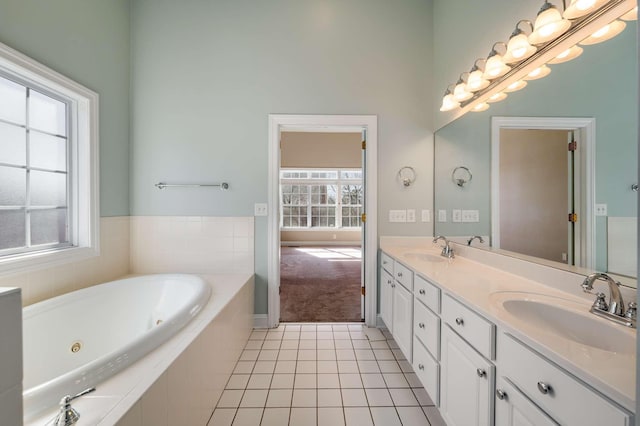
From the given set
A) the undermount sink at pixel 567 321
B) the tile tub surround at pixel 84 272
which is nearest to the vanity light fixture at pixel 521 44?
the undermount sink at pixel 567 321

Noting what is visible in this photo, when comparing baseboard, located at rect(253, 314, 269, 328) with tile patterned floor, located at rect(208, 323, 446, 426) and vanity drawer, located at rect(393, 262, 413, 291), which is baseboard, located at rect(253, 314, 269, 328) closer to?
tile patterned floor, located at rect(208, 323, 446, 426)

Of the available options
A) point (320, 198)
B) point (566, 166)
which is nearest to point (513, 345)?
point (566, 166)

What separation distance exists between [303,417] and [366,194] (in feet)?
5.67

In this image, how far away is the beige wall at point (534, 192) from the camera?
1196mm

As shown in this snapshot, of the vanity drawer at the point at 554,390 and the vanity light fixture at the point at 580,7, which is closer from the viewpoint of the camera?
the vanity drawer at the point at 554,390

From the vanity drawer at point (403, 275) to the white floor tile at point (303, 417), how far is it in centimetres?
92

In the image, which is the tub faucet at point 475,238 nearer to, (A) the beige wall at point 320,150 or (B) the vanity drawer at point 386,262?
(B) the vanity drawer at point 386,262

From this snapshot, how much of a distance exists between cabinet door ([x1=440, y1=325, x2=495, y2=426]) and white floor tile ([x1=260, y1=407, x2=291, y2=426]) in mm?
812

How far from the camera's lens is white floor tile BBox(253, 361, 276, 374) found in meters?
1.75

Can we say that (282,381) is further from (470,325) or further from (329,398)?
(470,325)

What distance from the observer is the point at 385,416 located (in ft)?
4.57

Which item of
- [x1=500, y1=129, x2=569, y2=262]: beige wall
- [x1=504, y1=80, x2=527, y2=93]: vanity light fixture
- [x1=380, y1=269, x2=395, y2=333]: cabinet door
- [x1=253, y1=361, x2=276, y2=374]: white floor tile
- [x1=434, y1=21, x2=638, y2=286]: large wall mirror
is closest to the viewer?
[x1=434, y1=21, x2=638, y2=286]: large wall mirror

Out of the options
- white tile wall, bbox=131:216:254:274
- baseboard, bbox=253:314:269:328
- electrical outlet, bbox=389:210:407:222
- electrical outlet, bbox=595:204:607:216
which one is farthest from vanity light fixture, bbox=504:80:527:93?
baseboard, bbox=253:314:269:328

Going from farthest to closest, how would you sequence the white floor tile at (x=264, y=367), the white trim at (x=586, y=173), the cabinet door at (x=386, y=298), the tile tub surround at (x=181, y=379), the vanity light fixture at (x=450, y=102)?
the cabinet door at (x=386, y=298), the vanity light fixture at (x=450, y=102), the white floor tile at (x=264, y=367), the white trim at (x=586, y=173), the tile tub surround at (x=181, y=379)
